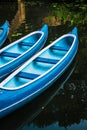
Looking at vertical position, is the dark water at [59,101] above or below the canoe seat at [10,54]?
below

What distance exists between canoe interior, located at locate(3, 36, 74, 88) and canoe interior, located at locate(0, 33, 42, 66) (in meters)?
1.14

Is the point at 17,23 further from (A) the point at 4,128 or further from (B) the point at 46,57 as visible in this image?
(A) the point at 4,128

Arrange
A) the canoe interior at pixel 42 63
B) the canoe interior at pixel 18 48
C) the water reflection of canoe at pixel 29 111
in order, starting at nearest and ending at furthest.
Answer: the water reflection of canoe at pixel 29 111 < the canoe interior at pixel 42 63 < the canoe interior at pixel 18 48

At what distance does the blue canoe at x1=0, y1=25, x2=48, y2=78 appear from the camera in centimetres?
1141

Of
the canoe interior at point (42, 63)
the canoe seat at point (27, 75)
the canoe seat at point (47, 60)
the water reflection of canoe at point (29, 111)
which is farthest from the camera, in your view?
the canoe seat at point (47, 60)

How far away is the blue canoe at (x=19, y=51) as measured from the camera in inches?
449

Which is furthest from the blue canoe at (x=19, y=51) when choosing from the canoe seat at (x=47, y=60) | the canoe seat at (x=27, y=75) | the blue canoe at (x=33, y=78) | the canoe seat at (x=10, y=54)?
the canoe seat at (x=27, y=75)

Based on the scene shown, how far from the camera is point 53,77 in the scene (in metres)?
10.7

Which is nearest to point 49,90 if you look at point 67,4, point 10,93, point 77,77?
point 77,77

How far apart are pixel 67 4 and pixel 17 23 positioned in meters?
7.21

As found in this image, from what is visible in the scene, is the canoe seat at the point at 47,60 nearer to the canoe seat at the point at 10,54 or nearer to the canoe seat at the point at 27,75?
the canoe seat at the point at 10,54

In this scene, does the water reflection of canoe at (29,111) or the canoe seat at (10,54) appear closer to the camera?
the water reflection of canoe at (29,111)

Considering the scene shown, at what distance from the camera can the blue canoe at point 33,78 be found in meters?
9.01

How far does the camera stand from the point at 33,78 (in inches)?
404
